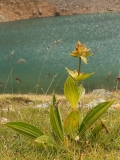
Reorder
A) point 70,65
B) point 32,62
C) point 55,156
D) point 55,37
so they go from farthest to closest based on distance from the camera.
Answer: point 55,37, point 32,62, point 70,65, point 55,156

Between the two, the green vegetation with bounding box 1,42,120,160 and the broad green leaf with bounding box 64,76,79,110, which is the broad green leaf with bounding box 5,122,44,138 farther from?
the broad green leaf with bounding box 64,76,79,110

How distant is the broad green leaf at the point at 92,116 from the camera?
320 cm

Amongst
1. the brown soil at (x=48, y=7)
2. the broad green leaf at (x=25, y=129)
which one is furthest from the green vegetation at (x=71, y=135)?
the brown soil at (x=48, y=7)

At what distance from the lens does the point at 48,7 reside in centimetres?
7981

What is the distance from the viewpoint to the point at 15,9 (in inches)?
3095

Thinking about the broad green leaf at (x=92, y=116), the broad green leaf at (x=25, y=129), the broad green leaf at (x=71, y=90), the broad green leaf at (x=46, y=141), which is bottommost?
the broad green leaf at (x=46, y=141)

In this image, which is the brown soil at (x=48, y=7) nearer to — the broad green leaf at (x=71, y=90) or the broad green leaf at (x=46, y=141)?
the broad green leaf at (x=71, y=90)

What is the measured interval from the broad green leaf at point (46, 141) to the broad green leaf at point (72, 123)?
0.66ft

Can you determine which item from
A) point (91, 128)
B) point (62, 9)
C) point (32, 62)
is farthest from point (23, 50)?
point (62, 9)

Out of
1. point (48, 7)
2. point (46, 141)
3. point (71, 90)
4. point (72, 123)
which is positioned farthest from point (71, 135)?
point (48, 7)

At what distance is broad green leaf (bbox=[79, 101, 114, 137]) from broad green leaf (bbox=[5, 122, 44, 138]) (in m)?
0.42

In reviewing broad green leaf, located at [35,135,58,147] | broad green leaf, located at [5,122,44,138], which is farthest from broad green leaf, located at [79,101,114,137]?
broad green leaf, located at [5,122,44,138]

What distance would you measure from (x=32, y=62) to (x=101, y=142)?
23087 mm

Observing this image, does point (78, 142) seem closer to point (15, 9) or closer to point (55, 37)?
point (55, 37)
